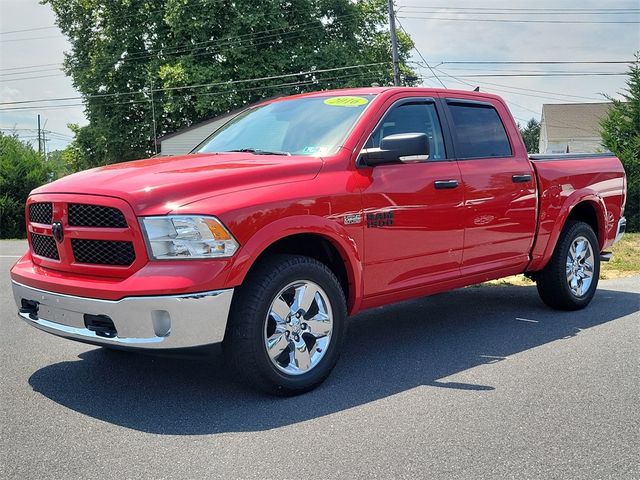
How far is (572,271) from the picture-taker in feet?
21.7

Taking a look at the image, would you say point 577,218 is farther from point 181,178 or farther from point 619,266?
point 181,178

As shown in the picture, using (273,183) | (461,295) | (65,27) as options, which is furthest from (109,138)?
(273,183)

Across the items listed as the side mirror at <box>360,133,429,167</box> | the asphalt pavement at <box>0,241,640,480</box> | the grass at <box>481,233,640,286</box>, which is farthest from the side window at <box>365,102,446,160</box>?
the grass at <box>481,233,640,286</box>

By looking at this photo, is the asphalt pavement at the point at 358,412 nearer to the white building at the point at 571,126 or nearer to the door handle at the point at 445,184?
the door handle at the point at 445,184

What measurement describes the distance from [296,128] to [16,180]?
19.0 m

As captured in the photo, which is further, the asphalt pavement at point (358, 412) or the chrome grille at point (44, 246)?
the chrome grille at point (44, 246)

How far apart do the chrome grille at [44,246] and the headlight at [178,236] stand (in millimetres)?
837

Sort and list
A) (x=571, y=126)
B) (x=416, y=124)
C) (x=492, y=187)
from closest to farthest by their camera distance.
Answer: (x=416, y=124), (x=492, y=187), (x=571, y=126)

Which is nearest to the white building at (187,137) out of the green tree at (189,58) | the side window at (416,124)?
the green tree at (189,58)

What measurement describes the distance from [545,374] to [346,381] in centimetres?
138

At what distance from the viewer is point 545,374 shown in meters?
4.59

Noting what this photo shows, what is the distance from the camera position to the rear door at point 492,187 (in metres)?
5.43

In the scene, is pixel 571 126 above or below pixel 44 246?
above

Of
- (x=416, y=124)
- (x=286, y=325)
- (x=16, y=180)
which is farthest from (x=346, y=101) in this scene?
(x=16, y=180)
